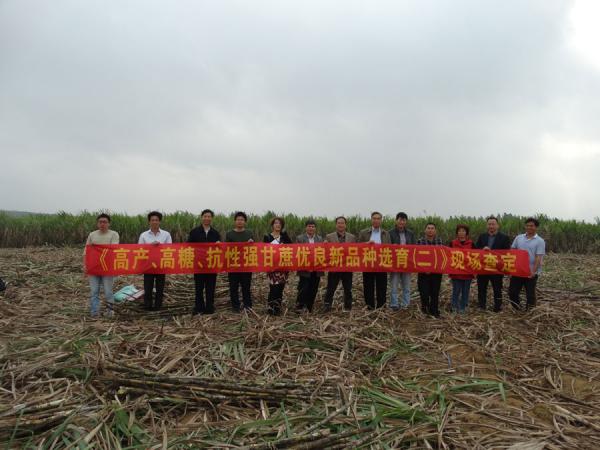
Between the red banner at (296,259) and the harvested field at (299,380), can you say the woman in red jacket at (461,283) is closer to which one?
the red banner at (296,259)

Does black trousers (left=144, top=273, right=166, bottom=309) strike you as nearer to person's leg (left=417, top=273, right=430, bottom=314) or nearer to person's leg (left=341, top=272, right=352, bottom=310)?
person's leg (left=341, top=272, right=352, bottom=310)

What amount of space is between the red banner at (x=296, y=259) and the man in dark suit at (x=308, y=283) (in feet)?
0.33

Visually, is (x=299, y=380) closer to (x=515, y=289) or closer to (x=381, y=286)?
(x=381, y=286)

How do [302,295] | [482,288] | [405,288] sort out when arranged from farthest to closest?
[482,288], [405,288], [302,295]

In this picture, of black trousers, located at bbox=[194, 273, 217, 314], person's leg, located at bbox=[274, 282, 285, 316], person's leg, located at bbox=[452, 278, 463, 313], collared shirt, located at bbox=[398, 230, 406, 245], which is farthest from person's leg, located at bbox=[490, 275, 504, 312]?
black trousers, located at bbox=[194, 273, 217, 314]

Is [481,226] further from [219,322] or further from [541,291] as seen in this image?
[219,322]

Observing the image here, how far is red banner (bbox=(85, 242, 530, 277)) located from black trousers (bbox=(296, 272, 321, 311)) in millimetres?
135

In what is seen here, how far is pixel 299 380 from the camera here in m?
3.35

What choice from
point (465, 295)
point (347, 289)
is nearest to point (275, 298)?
point (347, 289)

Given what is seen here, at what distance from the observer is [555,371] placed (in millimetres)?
3869

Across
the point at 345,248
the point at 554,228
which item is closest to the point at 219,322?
the point at 345,248

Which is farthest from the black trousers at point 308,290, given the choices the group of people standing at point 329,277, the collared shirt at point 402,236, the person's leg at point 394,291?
the collared shirt at point 402,236

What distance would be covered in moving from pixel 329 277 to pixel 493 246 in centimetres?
248

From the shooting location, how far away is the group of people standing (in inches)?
223
